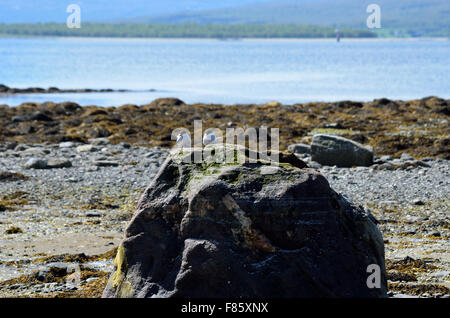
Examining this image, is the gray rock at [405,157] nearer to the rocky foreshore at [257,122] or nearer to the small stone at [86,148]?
the rocky foreshore at [257,122]

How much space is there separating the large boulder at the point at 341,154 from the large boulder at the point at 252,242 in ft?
35.4

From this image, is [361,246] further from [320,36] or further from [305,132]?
[320,36]

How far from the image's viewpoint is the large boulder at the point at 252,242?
593 centimetres

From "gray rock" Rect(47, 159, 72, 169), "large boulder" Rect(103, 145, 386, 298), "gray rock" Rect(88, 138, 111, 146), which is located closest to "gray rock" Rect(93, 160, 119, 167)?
"gray rock" Rect(47, 159, 72, 169)

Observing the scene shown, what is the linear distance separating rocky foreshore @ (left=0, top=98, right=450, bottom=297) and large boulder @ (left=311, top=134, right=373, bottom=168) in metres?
0.26

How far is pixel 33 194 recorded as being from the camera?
46.3ft

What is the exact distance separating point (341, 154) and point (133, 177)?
201 inches

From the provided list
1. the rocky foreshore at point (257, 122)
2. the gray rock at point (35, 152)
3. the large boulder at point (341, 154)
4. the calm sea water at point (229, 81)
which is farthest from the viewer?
the calm sea water at point (229, 81)

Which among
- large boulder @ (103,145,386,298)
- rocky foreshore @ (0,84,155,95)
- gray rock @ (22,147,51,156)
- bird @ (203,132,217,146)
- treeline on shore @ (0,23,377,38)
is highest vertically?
treeline on shore @ (0,23,377,38)

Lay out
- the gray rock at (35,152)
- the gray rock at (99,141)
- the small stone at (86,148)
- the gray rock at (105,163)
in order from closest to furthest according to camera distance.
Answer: the gray rock at (105,163) → the gray rock at (35,152) → the small stone at (86,148) → the gray rock at (99,141)

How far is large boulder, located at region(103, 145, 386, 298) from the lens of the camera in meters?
5.93

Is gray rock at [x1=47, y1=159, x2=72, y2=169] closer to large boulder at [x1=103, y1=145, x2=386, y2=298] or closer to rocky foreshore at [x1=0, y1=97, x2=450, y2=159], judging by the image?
rocky foreshore at [x1=0, y1=97, x2=450, y2=159]

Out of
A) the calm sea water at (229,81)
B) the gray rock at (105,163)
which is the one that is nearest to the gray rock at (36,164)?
the gray rock at (105,163)

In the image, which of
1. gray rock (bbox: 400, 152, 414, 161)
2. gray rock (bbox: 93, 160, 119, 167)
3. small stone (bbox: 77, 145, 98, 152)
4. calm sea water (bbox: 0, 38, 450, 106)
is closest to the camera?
gray rock (bbox: 93, 160, 119, 167)
